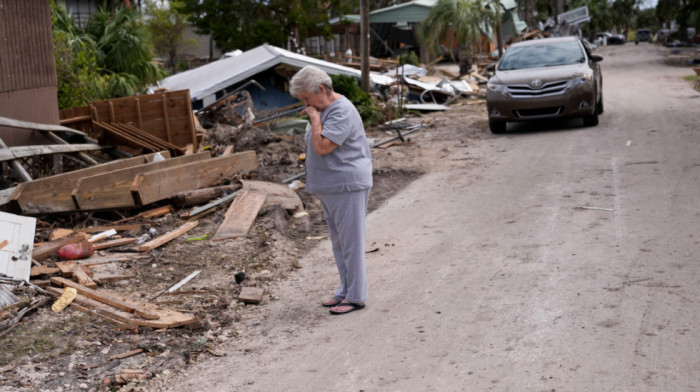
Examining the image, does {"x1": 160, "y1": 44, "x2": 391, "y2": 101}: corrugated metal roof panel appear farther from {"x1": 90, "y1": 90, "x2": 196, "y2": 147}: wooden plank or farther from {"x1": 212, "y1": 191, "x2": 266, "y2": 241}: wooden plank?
{"x1": 212, "y1": 191, "x2": 266, "y2": 241}: wooden plank

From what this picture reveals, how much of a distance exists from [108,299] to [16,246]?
1.39 m

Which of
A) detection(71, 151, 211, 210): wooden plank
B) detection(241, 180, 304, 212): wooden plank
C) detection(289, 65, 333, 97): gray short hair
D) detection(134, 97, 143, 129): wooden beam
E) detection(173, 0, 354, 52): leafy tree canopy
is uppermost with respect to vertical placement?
detection(173, 0, 354, 52): leafy tree canopy

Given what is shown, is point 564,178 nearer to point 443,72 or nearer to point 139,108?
point 139,108

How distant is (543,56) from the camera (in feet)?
54.4

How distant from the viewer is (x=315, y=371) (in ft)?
16.1

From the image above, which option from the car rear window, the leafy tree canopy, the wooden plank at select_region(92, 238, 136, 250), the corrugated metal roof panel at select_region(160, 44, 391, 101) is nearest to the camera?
the wooden plank at select_region(92, 238, 136, 250)

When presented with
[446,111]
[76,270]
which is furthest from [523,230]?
[446,111]

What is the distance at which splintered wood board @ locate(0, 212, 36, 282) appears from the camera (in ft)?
22.2

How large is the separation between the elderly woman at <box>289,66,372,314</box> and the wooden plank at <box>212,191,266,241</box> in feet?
8.96

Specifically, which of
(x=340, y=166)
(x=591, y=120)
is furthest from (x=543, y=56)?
(x=340, y=166)

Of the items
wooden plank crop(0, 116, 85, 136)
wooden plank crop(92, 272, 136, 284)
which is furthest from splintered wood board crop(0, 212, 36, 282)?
wooden plank crop(0, 116, 85, 136)

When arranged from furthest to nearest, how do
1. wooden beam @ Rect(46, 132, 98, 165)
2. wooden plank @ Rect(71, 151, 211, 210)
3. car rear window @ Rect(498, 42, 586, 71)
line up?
car rear window @ Rect(498, 42, 586, 71), wooden beam @ Rect(46, 132, 98, 165), wooden plank @ Rect(71, 151, 211, 210)

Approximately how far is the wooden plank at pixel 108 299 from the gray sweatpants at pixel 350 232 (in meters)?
1.51

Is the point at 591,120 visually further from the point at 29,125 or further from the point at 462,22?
the point at 462,22
